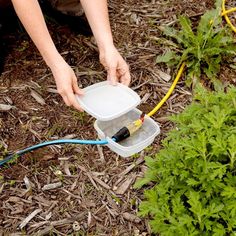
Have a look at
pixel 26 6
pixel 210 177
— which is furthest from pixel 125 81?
pixel 210 177

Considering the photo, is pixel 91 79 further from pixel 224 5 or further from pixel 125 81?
pixel 224 5

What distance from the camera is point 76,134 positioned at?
292 cm

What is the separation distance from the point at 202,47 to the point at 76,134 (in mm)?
1004

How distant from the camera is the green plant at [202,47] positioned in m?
3.20

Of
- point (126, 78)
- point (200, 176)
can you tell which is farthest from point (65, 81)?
point (200, 176)

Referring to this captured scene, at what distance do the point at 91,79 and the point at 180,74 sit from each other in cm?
58

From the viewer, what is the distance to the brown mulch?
8.46 feet

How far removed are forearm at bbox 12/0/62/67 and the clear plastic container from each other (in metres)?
0.55

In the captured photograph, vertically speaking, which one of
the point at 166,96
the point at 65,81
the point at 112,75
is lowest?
the point at 166,96

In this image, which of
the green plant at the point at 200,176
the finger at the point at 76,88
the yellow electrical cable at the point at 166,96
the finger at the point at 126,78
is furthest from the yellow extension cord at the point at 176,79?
the green plant at the point at 200,176

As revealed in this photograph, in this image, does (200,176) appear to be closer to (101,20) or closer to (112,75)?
(112,75)

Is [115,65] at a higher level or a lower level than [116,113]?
higher

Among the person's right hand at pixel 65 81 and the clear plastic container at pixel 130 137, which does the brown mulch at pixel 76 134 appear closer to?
the clear plastic container at pixel 130 137

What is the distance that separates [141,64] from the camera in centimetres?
330
